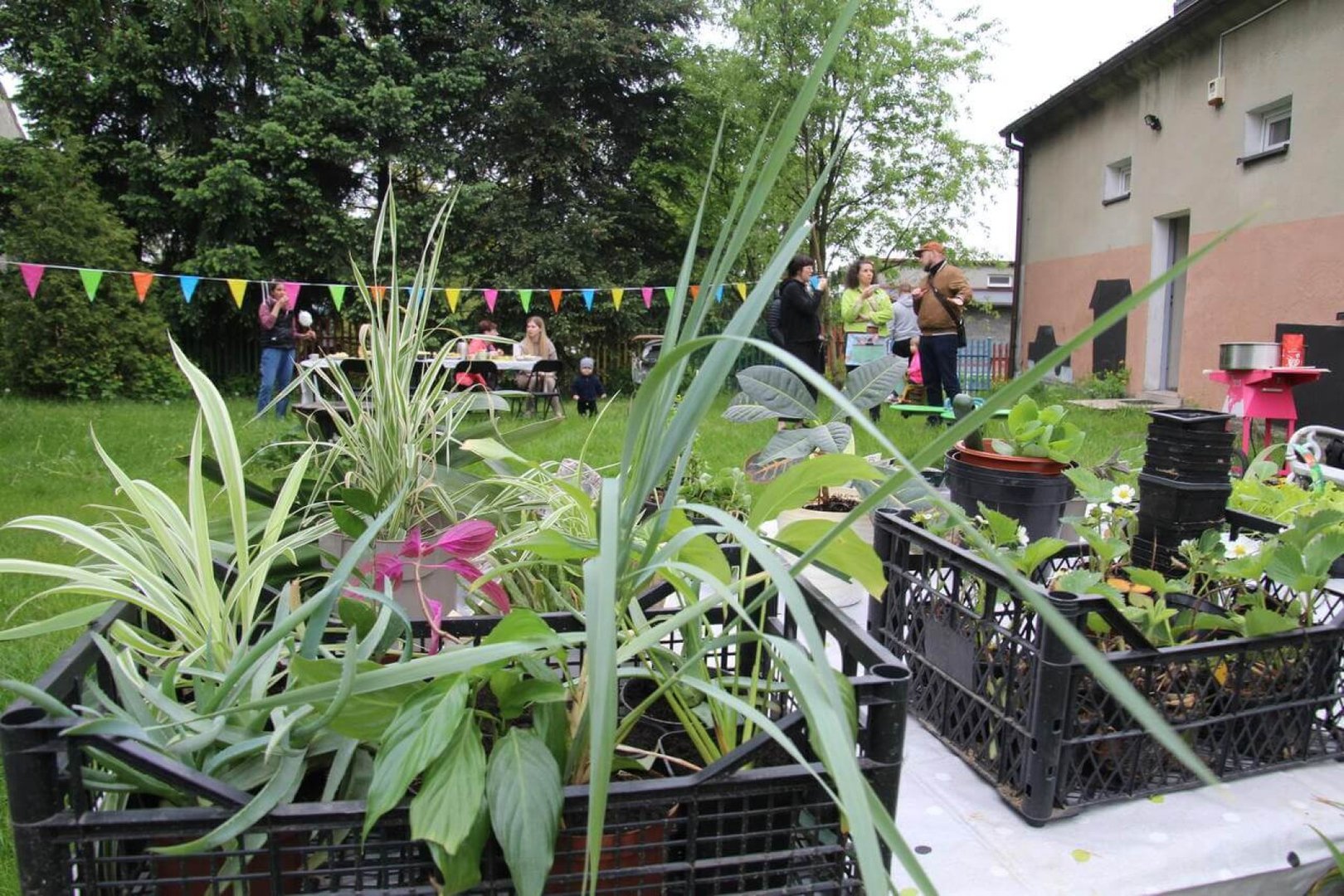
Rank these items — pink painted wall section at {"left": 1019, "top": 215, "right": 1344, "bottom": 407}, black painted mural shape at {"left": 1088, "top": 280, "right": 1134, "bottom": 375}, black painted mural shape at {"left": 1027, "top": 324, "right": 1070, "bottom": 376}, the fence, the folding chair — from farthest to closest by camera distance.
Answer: the fence
black painted mural shape at {"left": 1027, "top": 324, "right": 1070, "bottom": 376}
black painted mural shape at {"left": 1088, "top": 280, "right": 1134, "bottom": 375}
the folding chair
pink painted wall section at {"left": 1019, "top": 215, "right": 1344, "bottom": 407}

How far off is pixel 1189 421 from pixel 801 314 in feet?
15.3

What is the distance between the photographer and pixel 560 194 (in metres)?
13.4

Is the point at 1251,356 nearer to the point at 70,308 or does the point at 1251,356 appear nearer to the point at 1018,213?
the point at 1018,213

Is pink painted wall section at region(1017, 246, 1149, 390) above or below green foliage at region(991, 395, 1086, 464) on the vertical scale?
above

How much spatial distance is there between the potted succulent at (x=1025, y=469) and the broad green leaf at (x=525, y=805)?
1.41m

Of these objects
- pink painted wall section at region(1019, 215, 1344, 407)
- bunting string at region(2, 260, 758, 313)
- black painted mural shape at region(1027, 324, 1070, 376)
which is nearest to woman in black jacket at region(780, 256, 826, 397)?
bunting string at region(2, 260, 758, 313)

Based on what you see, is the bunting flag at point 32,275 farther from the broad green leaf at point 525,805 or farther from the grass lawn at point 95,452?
the broad green leaf at point 525,805

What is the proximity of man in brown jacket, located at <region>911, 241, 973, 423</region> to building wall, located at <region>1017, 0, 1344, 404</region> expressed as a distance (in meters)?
2.16

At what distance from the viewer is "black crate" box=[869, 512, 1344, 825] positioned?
1.22 meters

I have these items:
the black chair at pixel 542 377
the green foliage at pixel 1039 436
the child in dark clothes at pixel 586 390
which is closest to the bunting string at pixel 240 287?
the black chair at pixel 542 377

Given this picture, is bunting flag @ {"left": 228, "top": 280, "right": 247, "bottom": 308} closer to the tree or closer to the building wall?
the tree

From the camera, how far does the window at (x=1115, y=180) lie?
999 cm

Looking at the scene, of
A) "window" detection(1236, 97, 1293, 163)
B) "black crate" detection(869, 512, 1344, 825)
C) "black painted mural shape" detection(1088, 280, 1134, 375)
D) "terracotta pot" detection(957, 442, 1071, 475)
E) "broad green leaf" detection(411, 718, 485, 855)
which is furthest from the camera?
"black painted mural shape" detection(1088, 280, 1134, 375)

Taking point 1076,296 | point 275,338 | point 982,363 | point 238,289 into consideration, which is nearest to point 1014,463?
point 275,338
